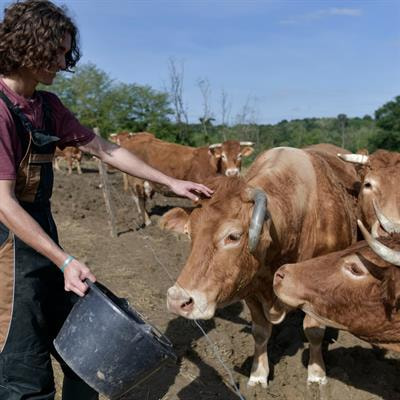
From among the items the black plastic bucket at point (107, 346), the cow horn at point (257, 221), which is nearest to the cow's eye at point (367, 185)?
the cow horn at point (257, 221)

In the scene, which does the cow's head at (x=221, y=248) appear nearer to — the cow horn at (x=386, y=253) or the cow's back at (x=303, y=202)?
the cow's back at (x=303, y=202)

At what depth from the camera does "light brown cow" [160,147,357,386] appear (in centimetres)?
324

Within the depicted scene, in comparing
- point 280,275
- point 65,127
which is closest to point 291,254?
point 280,275

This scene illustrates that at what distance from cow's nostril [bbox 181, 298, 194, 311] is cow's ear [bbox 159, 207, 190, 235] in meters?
0.80

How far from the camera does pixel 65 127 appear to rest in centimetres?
303

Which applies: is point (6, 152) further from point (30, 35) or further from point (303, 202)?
point (303, 202)

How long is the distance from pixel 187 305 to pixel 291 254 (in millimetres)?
1354

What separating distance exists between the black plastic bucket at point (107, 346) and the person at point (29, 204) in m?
0.18

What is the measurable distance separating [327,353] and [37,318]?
10.6 feet

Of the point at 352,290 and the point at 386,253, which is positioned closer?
the point at 386,253

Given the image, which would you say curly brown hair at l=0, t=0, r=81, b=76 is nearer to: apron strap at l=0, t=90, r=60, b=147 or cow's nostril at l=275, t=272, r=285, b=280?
apron strap at l=0, t=90, r=60, b=147

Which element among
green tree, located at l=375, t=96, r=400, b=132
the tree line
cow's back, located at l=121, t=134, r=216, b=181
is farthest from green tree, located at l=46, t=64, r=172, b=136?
cow's back, located at l=121, t=134, r=216, b=181

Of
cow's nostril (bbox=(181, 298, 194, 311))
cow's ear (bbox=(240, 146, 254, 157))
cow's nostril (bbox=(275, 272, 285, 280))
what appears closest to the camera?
cow's nostril (bbox=(181, 298, 194, 311))

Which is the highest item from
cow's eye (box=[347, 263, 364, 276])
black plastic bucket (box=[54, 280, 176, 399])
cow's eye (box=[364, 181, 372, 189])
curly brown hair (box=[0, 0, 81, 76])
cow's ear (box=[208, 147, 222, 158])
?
curly brown hair (box=[0, 0, 81, 76])
